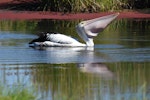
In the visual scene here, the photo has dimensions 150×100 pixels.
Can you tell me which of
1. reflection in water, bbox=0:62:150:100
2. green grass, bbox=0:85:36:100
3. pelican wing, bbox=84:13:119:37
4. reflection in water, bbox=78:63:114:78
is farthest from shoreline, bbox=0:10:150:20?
green grass, bbox=0:85:36:100

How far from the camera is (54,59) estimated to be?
1644 centimetres

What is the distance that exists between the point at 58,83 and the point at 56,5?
69.9ft

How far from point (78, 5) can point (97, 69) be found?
62.8 ft

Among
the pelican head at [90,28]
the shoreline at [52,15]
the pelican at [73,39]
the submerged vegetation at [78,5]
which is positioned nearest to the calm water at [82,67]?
the pelican at [73,39]

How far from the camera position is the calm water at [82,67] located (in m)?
11.6

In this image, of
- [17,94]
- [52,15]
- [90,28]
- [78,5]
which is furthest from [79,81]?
[78,5]

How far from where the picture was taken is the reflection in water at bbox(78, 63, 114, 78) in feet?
46.2

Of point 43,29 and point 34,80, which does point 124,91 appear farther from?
point 43,29

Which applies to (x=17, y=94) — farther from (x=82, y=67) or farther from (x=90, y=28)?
(x=90, y=28)

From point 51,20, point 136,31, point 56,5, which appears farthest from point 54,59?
point 56,5

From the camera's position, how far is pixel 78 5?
3381 cm

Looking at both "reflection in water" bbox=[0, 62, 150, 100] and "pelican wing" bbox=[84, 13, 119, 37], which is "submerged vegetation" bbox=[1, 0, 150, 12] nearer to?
"pelican wing" bbox=[84, 13, 119, 37]

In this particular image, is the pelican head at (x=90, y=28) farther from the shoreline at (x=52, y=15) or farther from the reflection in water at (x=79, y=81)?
the shoreline at (x=52, y=15)

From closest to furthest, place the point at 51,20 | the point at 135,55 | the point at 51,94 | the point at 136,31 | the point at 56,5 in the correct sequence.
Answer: the point at 51,94, the point at 135,55, the point at 136,31, the point at 51,20, the point at 56,5
